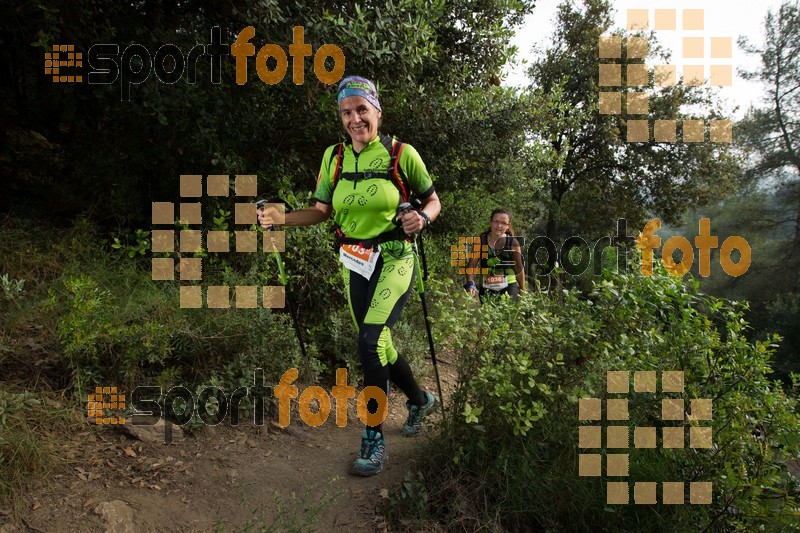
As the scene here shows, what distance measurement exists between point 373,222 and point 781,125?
27233 mm

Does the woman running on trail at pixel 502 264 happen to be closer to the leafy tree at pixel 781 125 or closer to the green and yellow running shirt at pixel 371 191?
the green and yellow running shirt at pixel 371 191

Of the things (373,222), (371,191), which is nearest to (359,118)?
(371,191)

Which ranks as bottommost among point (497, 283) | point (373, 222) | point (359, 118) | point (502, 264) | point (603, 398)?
point (603, 398)

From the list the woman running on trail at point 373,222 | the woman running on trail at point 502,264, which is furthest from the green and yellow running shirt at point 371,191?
the woman running on trail at point 502,264

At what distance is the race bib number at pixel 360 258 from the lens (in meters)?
3.57

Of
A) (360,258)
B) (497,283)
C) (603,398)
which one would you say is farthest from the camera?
(497,283)

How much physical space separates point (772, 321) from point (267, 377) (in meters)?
20.6

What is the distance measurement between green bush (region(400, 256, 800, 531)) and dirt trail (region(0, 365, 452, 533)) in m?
0.49

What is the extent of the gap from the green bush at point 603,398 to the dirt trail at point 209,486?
494mm

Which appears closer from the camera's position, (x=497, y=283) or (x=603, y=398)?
(x=603, y=398)

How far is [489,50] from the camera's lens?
752 centimetres

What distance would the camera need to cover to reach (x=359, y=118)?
3.55 m

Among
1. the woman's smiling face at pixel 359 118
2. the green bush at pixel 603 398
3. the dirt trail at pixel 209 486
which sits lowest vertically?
the dirt trail at pixel 209 486

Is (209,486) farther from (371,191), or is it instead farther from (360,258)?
(371,191)
